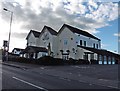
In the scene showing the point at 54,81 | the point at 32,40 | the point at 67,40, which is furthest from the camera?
the point at 32,40

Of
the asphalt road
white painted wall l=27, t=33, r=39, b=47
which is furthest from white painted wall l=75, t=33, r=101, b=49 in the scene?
the asphalt road

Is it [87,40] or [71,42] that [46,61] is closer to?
[71,42]

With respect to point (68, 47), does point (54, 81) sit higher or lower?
lower

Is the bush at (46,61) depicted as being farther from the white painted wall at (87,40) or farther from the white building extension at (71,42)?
the white painted wall at (87,40)

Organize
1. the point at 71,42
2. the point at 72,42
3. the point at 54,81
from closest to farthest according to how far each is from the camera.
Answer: the point at 54,81 < the point at 72,42 < the point at 71,42

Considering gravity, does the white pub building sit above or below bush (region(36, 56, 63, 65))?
above

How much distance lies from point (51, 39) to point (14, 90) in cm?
4568

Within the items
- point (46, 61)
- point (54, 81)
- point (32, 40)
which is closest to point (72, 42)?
point (32, 40)

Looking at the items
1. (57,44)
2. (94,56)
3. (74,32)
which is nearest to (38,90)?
(94,56)

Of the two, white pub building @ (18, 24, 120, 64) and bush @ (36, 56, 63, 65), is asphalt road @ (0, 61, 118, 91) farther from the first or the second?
white pub building @ (18, 24, 120, 64)

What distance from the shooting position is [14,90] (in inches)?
392

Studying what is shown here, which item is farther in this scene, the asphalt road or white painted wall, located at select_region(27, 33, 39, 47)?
white painted wall, located at select_region(27, 33, 39, 47)

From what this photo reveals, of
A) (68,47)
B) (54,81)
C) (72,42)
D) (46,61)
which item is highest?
(72,42)

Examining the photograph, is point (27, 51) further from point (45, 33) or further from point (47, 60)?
point (47, 60)
